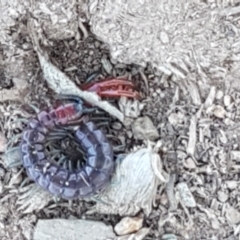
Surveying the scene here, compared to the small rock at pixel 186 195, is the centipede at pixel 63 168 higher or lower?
higher

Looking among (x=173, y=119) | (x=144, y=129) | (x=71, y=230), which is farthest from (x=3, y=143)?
(x=173, y=119)

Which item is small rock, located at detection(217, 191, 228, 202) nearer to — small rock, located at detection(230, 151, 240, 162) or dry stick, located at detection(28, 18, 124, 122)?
small rock, located at detection(230, 151, 240, 162)

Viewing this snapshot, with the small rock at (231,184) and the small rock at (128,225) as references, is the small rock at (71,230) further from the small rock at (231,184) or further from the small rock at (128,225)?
the small rock at (231,184)

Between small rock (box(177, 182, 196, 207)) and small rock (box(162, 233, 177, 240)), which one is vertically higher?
small rock (box(177, 182, 196, 207))

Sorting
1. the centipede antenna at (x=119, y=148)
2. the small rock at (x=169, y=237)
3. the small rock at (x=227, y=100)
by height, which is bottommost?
the small rock at (x=169, y=237)

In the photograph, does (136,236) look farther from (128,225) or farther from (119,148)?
(119,148)

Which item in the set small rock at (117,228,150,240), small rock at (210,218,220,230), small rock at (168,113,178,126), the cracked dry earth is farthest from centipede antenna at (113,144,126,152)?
small rock at (210,218,220,230)

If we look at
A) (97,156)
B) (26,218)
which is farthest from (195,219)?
(26,218)

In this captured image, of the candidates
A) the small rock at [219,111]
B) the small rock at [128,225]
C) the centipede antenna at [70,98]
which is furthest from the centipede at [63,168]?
the small rock at [219,111]
